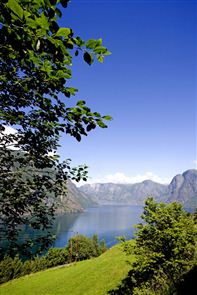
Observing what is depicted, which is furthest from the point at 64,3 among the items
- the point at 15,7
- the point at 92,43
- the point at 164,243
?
the point at 164,243

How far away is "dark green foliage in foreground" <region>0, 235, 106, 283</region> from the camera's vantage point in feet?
215

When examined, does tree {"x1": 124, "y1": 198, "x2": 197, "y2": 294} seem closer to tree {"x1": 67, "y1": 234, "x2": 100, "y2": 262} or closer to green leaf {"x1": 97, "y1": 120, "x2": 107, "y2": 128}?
green leaf {"x1": 97, "y1": 120, "x2": 107, "y2": 128}

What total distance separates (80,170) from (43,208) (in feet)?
4.55

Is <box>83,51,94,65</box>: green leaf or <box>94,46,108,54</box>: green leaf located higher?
<box>94,46,108,54</box>: green leaf

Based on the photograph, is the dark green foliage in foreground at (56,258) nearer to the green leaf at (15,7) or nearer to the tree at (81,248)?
the tree at (81,248)

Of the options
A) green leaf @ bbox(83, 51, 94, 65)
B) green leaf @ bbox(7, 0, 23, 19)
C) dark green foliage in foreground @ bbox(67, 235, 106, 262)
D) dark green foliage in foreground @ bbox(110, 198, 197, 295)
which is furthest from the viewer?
dark green foliage in foreground @ bbox(67, 235, 106, 262)

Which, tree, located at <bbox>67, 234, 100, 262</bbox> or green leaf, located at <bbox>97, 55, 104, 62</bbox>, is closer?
green leaf, located at <bbox>97, 55, 104, 62</bbox>

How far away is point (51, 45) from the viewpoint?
2.32 meters

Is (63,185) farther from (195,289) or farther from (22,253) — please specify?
(195,289)

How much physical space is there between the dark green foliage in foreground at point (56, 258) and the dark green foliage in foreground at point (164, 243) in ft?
196

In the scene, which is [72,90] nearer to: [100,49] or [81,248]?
[100,49]

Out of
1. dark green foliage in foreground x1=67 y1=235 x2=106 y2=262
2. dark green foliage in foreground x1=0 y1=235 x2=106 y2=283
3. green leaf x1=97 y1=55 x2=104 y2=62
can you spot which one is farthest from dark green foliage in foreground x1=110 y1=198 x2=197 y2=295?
dark green foliage in foreground x1=67 y1=235 x2=106 y2=262

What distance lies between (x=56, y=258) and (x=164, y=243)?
233 feet

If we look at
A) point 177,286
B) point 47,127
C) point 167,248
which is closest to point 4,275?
point 167,248
